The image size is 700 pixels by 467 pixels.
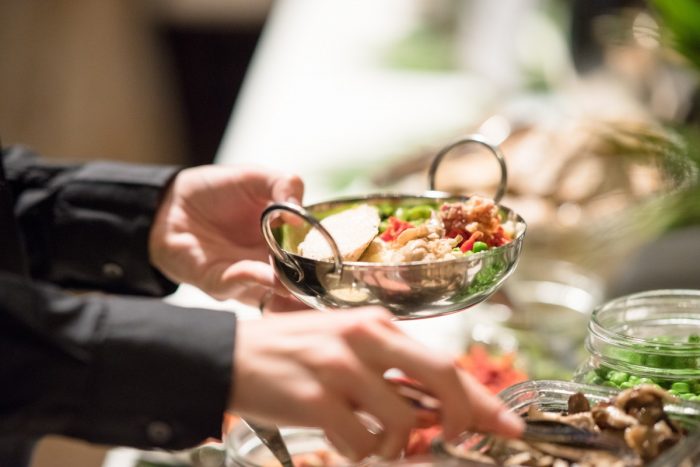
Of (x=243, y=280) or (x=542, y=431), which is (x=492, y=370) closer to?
(x=243, y=280)

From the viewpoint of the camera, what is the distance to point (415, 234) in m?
1.02

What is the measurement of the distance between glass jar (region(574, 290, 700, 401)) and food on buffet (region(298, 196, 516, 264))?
17cm

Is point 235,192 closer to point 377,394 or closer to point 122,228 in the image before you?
point 122,228

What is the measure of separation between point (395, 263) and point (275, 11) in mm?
3291

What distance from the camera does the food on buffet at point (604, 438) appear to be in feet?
2.44

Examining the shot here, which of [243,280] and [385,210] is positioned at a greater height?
[385,210]

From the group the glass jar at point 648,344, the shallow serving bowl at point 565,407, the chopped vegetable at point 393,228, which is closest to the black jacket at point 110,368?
the shallow serving bowl at point 565,407

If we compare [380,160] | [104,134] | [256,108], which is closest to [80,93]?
[104,134]

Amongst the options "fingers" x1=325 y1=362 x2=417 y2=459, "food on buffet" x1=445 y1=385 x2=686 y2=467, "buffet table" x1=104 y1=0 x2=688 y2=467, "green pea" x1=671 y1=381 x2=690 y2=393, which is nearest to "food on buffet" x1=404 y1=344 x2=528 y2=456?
"buffet table" x1=104 y1=0 x2=688 y2=467

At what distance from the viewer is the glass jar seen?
93 cm

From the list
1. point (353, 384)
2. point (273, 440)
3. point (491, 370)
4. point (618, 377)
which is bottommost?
point (491, 370)

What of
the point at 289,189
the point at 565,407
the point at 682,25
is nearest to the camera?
the point at 565,407

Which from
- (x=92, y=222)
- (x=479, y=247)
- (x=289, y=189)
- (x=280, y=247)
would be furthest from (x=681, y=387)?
(x=92, y=222)

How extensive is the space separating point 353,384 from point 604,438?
232 millimetres
